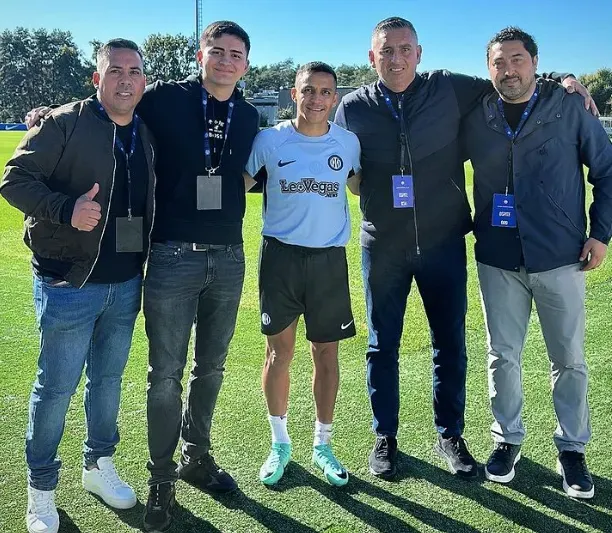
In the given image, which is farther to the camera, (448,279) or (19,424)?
(19,424)

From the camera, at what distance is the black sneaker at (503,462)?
304 centimetres

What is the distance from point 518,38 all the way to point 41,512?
310 centimetres

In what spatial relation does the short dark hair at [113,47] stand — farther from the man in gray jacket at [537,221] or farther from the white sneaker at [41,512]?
the white sneaker at [41,512]

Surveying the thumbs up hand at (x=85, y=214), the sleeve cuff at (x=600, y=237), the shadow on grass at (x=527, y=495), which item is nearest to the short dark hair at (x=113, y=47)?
the thumbs up hand at (x=85, y=214)

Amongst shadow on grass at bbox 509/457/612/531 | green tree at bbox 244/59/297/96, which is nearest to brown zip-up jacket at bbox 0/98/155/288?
shadow on grass at bbox 509/457/612/531

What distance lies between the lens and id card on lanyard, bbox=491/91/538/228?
2.95 meters

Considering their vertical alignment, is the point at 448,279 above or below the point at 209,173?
below

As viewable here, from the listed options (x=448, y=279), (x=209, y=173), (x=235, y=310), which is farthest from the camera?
(x=448, y=279)

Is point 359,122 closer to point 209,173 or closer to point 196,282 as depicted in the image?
point 209,173

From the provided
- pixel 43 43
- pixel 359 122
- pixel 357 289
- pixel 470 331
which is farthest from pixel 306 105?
pixel 43 43

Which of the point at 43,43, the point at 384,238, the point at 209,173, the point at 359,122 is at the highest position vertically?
the point at 43,43

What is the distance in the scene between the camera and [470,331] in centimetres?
536

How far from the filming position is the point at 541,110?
2922mm

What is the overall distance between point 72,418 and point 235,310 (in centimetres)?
146
